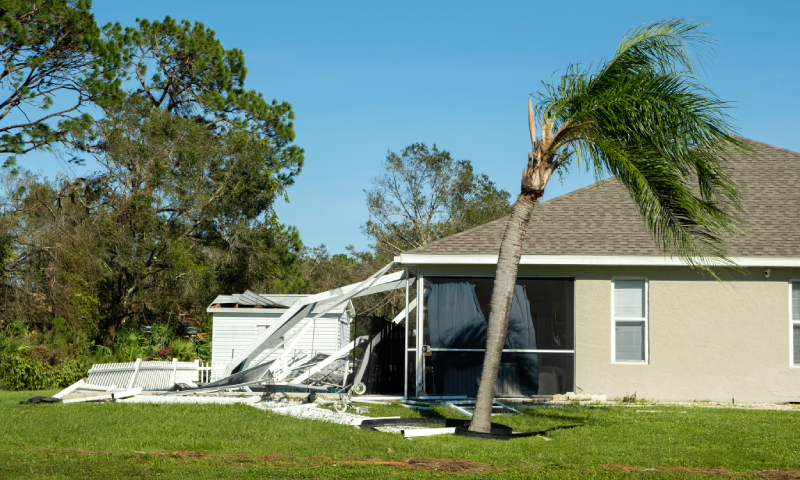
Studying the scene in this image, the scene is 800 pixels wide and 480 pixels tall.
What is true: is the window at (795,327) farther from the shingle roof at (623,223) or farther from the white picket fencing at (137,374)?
the white picket fencing at (137,374)

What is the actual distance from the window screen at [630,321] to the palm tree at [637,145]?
14.2 ft

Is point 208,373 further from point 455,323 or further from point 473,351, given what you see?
point 473,351

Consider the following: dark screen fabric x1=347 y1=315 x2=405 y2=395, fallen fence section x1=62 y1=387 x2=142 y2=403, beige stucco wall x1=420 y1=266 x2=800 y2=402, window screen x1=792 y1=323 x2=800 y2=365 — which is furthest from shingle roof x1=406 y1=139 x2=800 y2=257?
fallen fence section x1=62 y1=387 x2=142 y2=403

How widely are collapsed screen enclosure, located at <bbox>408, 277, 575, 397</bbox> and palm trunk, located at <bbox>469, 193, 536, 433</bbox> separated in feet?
14.9

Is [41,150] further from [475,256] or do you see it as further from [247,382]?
[475,256]

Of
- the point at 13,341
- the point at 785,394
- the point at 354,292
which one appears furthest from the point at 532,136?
the point at 13,341

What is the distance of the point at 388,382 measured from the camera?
1416cm

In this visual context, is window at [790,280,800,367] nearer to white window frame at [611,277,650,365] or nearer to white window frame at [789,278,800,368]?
white window frame at [789,278,800,368]

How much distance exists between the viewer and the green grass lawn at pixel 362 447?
6.45 metres

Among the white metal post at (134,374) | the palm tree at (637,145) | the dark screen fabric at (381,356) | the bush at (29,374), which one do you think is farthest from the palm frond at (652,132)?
the bush at (29,374)

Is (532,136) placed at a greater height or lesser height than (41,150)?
lesser

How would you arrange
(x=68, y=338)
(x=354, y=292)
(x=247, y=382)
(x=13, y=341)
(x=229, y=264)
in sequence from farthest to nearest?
(x=229, y=264), (x=68, y=338), (x=13, y=341), (x=354, y=292), (x=247, y=382)

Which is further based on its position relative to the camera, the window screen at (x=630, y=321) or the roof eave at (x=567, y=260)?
the window screen at (x=630, y=321)

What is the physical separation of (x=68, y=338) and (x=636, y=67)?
17.7 m
